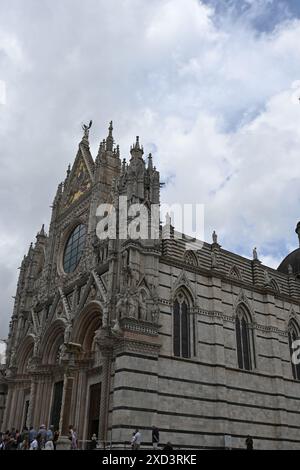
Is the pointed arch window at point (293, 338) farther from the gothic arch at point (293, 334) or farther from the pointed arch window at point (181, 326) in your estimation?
the pointed arch window at point (181, 326)

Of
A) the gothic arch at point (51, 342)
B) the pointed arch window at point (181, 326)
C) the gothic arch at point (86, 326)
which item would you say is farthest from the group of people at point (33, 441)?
the pointed arch window at point (181, 326)

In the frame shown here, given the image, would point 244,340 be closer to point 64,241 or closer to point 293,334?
point 293,334

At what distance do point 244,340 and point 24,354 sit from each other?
1249 centimetres

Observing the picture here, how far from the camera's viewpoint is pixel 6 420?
2622 centimetres

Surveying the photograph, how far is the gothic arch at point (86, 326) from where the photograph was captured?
21.7 m

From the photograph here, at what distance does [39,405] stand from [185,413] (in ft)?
27.2

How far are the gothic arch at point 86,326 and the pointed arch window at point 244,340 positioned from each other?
681cm

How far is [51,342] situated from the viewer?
971 inches

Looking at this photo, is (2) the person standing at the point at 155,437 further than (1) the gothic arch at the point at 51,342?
No

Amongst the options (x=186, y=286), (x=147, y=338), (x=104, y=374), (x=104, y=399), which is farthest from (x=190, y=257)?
(x=104, y=399)

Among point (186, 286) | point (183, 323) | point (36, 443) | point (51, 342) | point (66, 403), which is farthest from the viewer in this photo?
point (51, 342)

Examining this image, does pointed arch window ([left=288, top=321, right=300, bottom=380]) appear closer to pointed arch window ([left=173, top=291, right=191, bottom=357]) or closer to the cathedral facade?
the cathedral facade

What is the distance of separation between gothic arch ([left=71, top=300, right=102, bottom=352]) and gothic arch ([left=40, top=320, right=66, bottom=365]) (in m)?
2.42

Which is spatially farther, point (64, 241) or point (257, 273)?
point (64, 241)
